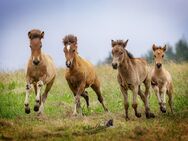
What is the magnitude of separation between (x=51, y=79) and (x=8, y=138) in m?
5.45

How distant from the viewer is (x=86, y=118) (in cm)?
1820

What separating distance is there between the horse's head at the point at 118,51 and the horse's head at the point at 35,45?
82.1 inches

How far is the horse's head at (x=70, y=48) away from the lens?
18.6 m

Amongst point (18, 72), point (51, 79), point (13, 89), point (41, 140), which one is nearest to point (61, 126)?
point (41, 140)

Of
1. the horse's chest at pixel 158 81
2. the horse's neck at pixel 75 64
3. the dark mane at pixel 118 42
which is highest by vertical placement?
the dark mane at pixel 118 42

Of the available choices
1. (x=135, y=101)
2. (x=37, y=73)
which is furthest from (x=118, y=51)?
(x=37, y=73)

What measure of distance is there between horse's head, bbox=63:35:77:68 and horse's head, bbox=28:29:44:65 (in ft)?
2.71

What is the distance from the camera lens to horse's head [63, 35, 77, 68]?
60.9 ft

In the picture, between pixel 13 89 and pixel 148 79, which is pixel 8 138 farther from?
pixel 13 89

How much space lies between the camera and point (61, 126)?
52.2ft

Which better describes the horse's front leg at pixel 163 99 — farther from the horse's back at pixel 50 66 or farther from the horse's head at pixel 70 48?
the horse's back at pixel 50 66

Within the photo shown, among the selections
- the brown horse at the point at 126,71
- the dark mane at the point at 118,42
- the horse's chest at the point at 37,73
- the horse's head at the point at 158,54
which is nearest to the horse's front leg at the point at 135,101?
the brown horse at the point at 126,71

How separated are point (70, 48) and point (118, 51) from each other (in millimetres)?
1671

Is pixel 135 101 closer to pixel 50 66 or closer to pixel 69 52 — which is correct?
pixel 69 52
